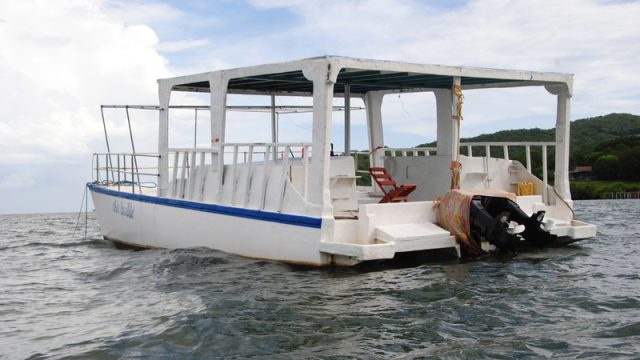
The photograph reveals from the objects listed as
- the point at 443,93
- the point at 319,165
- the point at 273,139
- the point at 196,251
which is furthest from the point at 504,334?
the point at 273,139

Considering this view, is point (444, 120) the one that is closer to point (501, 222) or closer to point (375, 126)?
point (375, 126)

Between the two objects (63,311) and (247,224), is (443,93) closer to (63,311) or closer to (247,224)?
(247,224)

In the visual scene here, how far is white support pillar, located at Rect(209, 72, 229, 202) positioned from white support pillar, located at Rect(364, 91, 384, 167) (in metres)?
4.49

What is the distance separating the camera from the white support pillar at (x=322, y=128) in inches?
369

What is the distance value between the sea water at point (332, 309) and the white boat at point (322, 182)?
407 mm

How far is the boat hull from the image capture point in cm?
975

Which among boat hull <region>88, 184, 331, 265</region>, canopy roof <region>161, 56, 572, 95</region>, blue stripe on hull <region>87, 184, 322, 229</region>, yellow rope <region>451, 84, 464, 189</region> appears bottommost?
boat hull <region>88, 184, 331, 265</region>

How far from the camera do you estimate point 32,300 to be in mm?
9328

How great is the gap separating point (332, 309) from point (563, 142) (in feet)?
22.0

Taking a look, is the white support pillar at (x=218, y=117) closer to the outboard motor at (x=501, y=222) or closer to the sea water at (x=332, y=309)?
the sea water at (x=332, y=309)

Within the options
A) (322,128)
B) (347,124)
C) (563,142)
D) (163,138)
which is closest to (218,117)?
(163,138)

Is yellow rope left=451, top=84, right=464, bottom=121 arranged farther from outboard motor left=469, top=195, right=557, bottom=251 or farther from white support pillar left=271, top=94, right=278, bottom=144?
white support pillar left=271, top=94, right=278, bottom=144

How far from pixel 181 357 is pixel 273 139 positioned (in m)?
8.99

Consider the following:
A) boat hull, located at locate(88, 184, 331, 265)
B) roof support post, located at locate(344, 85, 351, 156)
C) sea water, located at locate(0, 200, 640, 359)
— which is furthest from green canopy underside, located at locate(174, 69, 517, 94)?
sea water, located at locate(0, 200, 640, 359)
